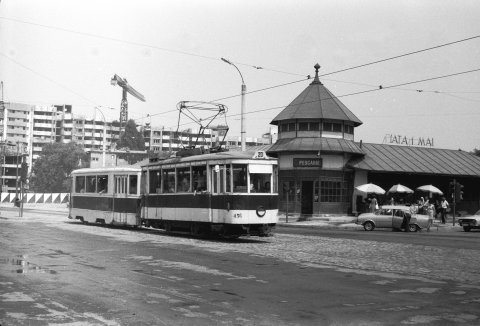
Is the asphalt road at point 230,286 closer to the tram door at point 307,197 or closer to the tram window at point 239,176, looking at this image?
the tram window at point 239,176

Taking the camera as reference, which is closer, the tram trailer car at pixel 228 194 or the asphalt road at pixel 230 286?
the asphalt road at pixel 230 286

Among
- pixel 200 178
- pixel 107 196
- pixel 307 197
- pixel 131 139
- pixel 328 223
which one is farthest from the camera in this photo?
pixel 131 139

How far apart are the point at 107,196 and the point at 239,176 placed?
10.5 metres

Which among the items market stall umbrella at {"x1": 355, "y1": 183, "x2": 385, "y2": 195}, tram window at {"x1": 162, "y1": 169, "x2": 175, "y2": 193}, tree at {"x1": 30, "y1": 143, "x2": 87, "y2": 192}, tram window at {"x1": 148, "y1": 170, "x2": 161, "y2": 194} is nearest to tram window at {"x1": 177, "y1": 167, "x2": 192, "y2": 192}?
tram window at {"x1": 162, "y1": 169, "x2": 175, "y2": 193}

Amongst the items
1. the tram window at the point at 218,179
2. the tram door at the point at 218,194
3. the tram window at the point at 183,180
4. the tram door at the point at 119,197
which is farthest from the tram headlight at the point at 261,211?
the tram door at the point at 119,197

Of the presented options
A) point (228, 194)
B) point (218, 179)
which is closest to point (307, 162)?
point (218, 179)

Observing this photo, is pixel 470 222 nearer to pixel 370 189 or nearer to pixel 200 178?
pixel 370 189

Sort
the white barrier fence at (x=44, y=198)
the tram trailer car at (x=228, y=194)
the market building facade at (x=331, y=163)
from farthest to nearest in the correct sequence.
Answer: the white barrier fence at (x=44, y=198) < the market building facade at (x=331, y=163) < the tram trailer car at (x=228, y=194)

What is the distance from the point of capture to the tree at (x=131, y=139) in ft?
405

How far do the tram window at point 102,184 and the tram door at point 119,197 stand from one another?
0.89 m

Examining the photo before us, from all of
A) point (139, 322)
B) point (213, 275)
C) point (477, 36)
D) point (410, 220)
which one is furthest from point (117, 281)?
point (410, 220)

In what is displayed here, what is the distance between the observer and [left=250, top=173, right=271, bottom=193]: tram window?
66.7 feet

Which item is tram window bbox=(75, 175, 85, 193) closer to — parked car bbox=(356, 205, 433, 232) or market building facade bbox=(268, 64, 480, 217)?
parked car bbox=(356, 205, 433, 232)

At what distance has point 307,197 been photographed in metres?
42.9
